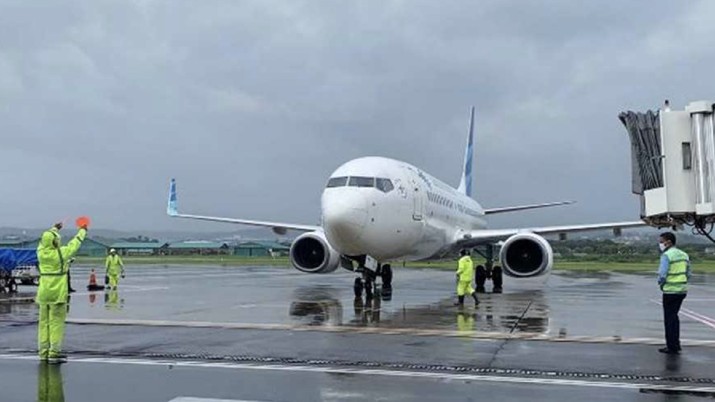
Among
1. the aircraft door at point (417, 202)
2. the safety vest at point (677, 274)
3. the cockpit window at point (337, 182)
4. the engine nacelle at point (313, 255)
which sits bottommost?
the safety vest at point (677, 274)

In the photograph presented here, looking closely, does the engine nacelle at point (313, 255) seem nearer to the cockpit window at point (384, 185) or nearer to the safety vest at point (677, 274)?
the cockpit window at point (384, 185)

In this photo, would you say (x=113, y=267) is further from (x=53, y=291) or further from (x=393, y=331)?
(x=53, y=291)

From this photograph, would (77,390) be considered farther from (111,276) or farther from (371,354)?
(111,276)

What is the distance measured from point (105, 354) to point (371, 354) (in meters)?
3.35

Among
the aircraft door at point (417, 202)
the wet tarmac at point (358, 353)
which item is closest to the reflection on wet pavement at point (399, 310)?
the wet tarmac at point (358, 353)

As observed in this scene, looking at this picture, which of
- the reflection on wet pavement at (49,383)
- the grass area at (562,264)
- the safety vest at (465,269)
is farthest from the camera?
the grass area at (562,264)

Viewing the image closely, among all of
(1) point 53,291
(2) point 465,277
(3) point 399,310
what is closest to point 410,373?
(1) point 53,291

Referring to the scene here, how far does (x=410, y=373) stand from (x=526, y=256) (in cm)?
1511

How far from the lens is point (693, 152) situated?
6.62 meters

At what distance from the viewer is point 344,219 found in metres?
17.5

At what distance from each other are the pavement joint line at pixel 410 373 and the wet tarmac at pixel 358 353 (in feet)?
0.07

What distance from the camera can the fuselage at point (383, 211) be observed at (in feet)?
58.3

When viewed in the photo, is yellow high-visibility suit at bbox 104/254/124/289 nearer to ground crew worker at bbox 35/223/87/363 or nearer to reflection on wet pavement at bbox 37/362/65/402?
ground crew worker at bbox 35/223/87/363

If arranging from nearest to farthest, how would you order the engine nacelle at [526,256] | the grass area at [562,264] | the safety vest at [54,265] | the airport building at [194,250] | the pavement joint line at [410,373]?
1. the pavement joint line at [410,373]
2. the safety vest at [54,265]
3. the engine nacelle at [526,256]
4. the grass area at [562,264]
5. the airport building at [194,250]
